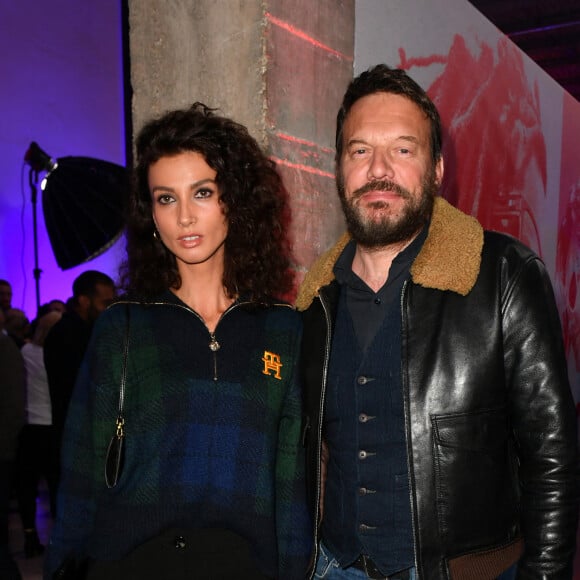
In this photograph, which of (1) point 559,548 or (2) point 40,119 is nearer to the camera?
(1) point 559,548

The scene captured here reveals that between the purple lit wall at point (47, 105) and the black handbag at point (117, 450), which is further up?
the purple lit wall at point (47, 105)

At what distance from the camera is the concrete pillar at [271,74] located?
2.12 m

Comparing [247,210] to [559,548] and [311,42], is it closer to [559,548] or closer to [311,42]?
[311,42]

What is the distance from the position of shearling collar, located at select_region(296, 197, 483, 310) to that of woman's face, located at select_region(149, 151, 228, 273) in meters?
0.37

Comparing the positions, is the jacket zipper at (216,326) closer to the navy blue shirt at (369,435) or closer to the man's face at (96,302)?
the navy blue shirt at (369,435)

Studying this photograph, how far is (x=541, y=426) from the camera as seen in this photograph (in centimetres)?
157

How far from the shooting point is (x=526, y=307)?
1.61 m

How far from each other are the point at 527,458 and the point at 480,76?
9.23 feet

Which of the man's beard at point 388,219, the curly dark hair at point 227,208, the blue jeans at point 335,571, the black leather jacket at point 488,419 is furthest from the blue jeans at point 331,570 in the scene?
the man's beard at point 388,219

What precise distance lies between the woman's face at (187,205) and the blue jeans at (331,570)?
0.89 meters

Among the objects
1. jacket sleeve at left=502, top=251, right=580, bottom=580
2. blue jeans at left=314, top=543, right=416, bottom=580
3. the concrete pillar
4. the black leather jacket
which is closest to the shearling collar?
the black leather jacket

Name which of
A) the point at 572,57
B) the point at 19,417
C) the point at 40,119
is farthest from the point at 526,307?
the point at 572,57

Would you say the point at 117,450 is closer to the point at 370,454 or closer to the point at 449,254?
the point at 370,454

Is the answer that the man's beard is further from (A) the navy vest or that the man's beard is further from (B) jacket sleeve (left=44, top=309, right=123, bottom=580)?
(B) jacket sleeve (left=44, top=309, right=123, bottom=580)
